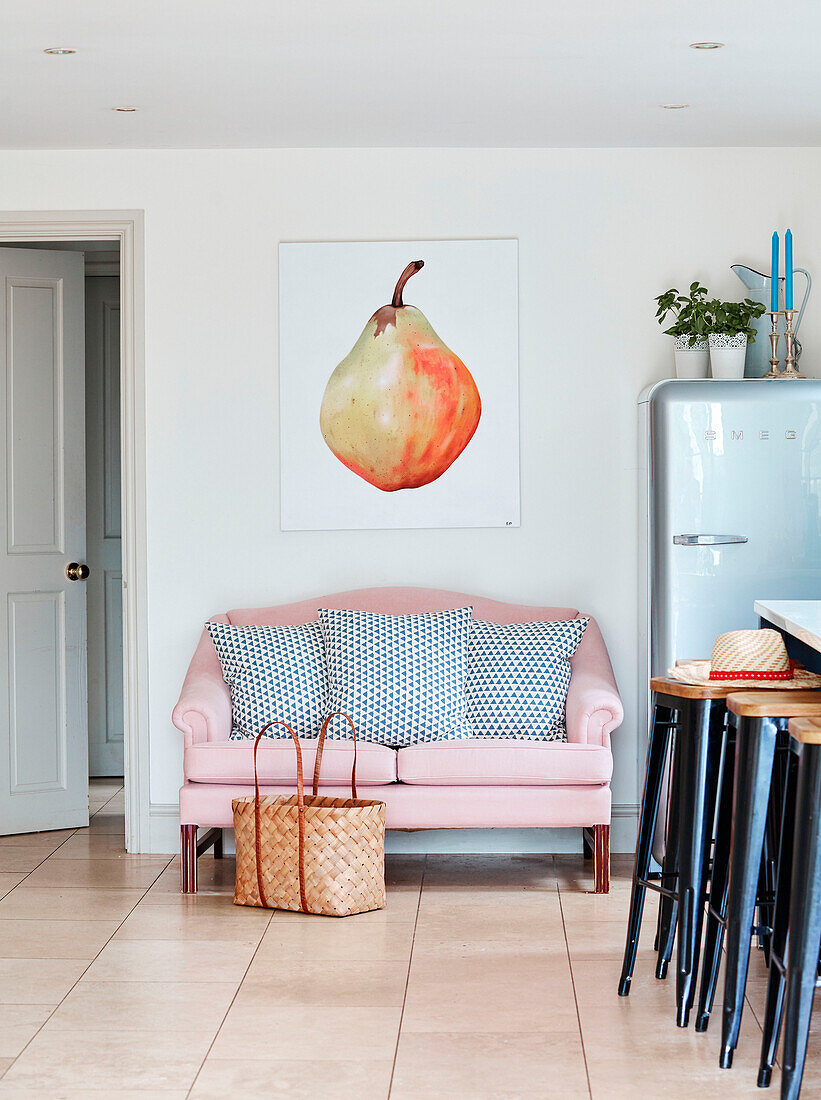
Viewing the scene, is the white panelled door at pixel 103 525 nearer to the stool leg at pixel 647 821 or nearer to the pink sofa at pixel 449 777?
the pink sofa at pixel 449 777

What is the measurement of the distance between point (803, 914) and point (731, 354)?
8.36ft

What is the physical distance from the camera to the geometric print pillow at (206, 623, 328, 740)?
434cm

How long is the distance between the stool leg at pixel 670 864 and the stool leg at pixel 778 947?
33 cm

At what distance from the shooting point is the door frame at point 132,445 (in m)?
4.70

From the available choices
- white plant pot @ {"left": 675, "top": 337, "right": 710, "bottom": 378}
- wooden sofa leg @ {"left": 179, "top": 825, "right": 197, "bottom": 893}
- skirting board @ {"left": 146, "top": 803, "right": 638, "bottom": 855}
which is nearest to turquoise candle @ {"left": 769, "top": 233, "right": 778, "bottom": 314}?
white plant pot @ {"left": 675, "top": 337, "right": 710, "bottom": 378}

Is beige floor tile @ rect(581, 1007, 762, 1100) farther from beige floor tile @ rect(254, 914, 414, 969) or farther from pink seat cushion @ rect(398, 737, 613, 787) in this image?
pink seat cushion @ rect(398, 737, 613, 787)

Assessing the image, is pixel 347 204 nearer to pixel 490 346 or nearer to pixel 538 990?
pixel 490 346

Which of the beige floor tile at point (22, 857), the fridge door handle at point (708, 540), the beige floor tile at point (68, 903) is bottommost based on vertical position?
the beige floor tile at point (22, 857)

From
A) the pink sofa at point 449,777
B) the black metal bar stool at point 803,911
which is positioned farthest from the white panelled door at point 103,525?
the black metal bar stool at point 803,911

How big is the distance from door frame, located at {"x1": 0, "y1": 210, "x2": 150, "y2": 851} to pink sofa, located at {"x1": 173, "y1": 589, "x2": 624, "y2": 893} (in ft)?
1.97

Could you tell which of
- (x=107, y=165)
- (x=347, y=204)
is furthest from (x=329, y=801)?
(x=107, y=165)

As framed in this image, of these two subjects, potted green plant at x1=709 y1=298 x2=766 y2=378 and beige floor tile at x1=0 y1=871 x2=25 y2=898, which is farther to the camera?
potted green plant at x1=709 y1=298 x2=766 y2=378

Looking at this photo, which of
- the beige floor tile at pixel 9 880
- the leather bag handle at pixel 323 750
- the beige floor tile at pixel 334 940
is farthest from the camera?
the beige floor tile at pixel 9 880

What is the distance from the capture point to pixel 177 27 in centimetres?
341
